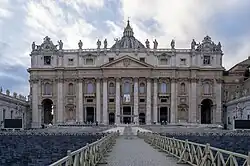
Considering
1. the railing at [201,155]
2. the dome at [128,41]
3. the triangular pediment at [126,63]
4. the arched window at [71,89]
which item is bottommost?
the railing at [201,155]

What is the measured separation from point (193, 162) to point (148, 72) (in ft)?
312

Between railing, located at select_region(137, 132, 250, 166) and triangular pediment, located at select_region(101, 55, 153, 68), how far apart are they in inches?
3347

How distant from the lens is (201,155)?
17.1 m

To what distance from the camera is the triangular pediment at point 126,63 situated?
11300 cm

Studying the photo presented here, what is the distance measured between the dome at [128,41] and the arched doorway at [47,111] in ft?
78.4

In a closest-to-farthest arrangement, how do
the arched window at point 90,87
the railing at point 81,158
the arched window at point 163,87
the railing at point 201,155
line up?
the railing at point 81,158
the railing at point 201,155
the arched window at point 163,87
the arched window at point 90,87

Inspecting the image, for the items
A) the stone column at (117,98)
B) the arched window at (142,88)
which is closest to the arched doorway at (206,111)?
the arched window at (142,88)

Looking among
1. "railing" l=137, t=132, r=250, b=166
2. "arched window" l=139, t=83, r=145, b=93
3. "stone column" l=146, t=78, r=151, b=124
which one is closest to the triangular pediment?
"stone column" l=146, t=78, r=151, b=124

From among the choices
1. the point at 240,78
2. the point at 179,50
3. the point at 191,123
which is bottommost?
the point at 191,123

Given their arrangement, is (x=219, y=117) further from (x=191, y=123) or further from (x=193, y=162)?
(x=193, y=162)

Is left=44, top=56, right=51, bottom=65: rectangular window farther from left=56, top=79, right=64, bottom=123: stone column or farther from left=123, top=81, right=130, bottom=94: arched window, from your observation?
left=123, top=81, right=130, bottom=94: arched window

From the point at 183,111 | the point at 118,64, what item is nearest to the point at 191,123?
the point at 183,111

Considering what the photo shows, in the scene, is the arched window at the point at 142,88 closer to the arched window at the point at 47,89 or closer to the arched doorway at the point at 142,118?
the arched doorway at the point at 142,118

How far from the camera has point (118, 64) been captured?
11388 cm
